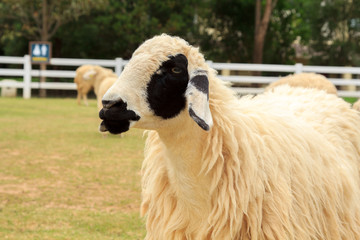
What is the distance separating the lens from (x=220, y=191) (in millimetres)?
2863

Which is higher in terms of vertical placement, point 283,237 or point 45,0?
point 45,0

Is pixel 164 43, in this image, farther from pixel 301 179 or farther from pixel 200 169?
pixel 301 179

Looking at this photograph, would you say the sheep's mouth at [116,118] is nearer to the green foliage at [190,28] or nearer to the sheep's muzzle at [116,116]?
the sheep's muzzle at [116,116]

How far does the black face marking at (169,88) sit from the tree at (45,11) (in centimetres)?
2066

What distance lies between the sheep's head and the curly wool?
2.5 inches

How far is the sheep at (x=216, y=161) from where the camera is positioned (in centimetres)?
262

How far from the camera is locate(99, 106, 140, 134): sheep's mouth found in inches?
97.7

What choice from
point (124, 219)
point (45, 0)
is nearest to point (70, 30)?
point (45, 0)

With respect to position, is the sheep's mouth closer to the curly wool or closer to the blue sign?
the curly wool

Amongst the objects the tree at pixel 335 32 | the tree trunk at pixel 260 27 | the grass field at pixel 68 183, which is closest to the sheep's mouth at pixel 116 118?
the grass field at pixel 68 183

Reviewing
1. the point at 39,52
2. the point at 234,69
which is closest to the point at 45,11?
the point at 39,52

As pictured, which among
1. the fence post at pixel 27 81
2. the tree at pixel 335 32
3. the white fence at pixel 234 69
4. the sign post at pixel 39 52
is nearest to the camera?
the white fence at pixel 234 69

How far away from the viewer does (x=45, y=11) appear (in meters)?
22.5

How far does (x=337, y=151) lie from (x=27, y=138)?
23.0ft
